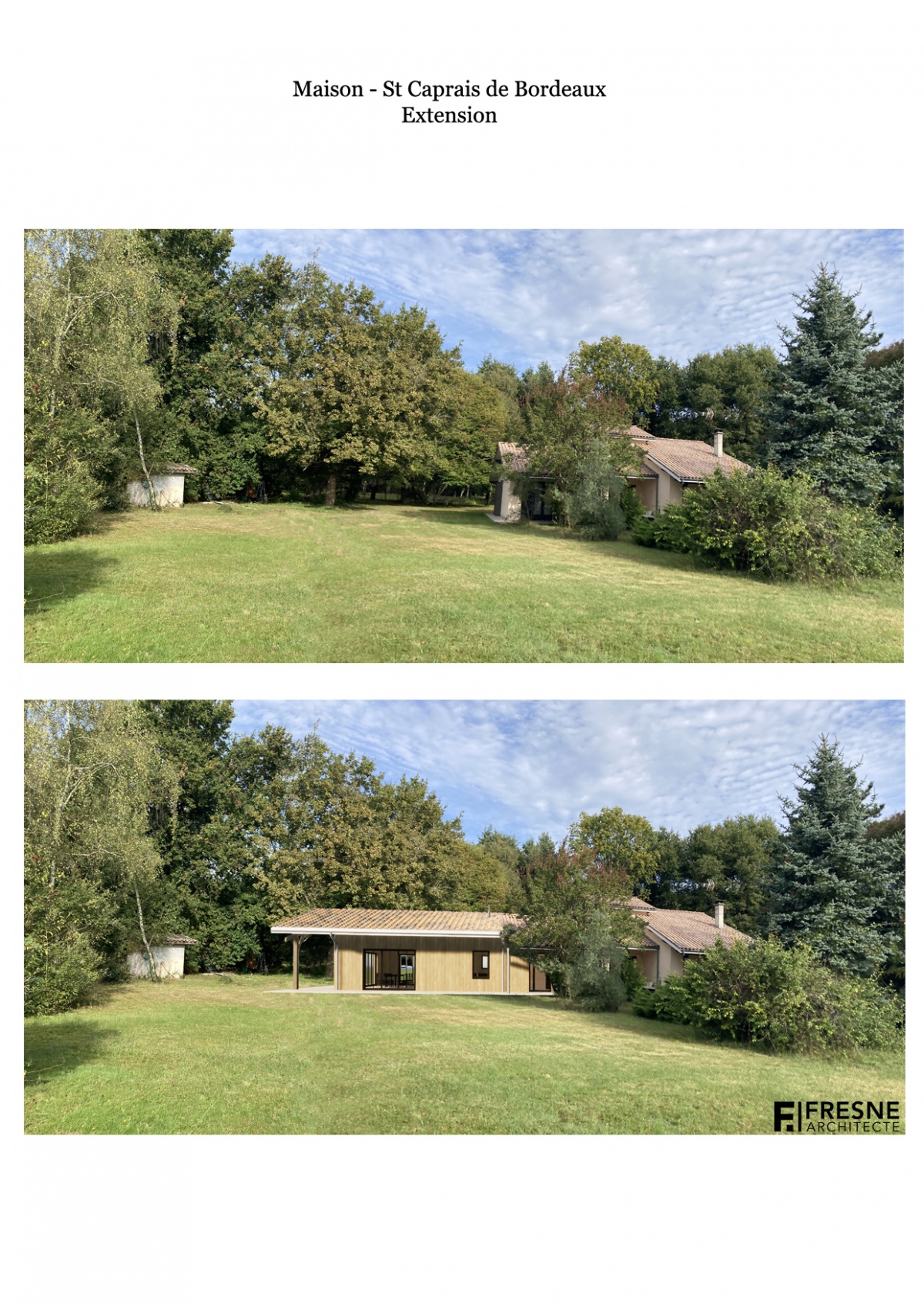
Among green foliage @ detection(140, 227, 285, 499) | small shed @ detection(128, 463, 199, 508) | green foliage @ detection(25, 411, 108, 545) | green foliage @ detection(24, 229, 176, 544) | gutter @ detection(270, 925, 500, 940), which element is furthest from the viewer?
gutter @ detection(270, 925, 500, 940)

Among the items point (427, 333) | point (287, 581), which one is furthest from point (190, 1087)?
point (427, 333)

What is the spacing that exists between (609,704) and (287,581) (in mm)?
4832

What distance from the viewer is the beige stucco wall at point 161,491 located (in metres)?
12.3

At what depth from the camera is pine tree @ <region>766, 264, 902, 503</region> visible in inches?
507

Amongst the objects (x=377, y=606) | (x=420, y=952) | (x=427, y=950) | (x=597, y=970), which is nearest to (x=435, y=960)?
(x=427, y=950)

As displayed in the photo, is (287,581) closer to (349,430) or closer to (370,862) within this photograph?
(349,430)

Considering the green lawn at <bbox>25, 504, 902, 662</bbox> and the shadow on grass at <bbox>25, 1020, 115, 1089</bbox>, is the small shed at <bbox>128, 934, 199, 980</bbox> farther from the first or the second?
the green lawn at <bbox>25, 504, 902, 662</bbox>

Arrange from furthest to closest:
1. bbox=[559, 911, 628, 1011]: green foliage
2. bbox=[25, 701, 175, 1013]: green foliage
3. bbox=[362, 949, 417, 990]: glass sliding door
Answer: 1. bbox=[362, 949, 417, 990]: glass sliding door
2. bbox=[559, 911, 628, 1011]: green foliage
3. bbox=[25, 701, 175, 1013]: green foliage

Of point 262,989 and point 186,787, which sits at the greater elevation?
point 186,787

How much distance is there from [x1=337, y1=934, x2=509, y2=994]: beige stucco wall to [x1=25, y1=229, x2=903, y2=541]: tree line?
10.0m

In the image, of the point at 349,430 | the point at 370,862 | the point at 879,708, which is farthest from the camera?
the point at 370,862

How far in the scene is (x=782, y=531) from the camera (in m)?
13.0

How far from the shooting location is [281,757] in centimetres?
1426

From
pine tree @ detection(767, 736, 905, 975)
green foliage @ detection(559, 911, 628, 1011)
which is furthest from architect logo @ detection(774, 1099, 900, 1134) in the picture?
green foliage @ detection(559, 911, 628, 1011)
